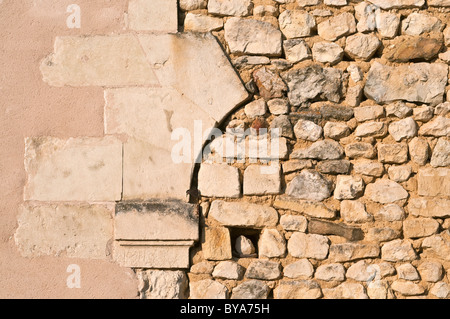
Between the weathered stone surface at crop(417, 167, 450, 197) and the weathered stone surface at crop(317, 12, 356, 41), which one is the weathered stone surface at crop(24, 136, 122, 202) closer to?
the weathered stone surface at crop(317, 12, 356, 41)

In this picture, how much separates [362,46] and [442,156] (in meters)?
0.80

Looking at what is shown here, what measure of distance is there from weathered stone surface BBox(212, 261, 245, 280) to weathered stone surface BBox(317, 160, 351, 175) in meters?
0.74

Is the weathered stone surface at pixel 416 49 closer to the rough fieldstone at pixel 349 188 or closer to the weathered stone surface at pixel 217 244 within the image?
the rough fieldstone at pixel 349 188

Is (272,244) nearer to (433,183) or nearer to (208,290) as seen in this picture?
(208,290)

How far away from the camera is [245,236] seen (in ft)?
11.0

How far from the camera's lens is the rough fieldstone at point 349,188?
3.25m

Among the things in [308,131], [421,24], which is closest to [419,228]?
[308,131]

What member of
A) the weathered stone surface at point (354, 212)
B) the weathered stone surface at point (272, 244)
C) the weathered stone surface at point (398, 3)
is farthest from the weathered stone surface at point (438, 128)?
the weathered stone surface at point (272, 244)

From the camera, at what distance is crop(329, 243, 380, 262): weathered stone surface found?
10.5ft

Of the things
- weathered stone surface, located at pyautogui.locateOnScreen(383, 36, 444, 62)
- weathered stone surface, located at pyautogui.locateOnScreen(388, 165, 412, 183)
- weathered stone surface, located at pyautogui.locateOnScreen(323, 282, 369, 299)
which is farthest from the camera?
weathered stone surface, located at pyautogui.locateOnScreen(383, 36, 444, 62)

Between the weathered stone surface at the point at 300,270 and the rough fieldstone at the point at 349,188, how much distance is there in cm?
42

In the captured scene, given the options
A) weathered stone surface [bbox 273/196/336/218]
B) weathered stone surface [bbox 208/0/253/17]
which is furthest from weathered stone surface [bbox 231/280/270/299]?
weathered stone surface [bbox 208/0/253/17]
